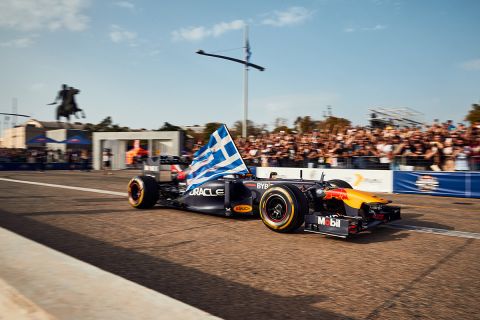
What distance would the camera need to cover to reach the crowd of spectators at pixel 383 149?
1238cm

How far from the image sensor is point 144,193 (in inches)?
302

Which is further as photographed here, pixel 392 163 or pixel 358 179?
pixel 358 179

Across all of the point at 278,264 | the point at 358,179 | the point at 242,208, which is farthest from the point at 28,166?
the point at 278,264

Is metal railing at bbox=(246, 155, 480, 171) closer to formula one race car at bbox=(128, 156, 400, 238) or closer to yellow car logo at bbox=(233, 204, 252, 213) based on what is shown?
formula one race car at bbox=(128, 156, 400, 238)

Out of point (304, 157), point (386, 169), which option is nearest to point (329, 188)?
point (386, 169)

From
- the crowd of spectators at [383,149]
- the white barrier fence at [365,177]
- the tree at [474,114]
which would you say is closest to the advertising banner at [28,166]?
the crowd of spectators at [383,149]

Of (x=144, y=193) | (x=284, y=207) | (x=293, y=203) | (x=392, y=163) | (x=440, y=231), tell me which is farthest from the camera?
(x=392, y=163)

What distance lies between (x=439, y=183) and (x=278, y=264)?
417 inches

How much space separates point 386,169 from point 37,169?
28691 millimetres

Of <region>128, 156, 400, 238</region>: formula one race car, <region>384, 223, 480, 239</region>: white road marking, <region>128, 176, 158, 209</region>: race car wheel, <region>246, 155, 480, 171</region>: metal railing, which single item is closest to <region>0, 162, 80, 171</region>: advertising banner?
<region>246, 155, 480, 171</region>: metal railing

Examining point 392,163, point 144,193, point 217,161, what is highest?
point 392,163

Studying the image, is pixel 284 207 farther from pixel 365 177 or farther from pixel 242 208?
pixel 365 177

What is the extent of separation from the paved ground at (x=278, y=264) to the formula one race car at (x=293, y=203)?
232 millimetres

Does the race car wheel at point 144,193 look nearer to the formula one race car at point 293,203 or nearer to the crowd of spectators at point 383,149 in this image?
the formula one race car at point 293,203
